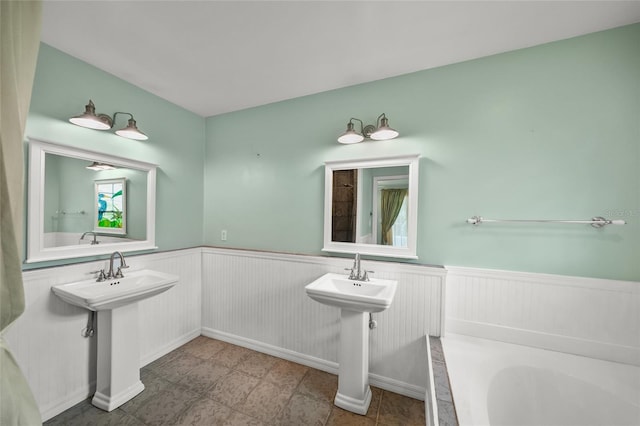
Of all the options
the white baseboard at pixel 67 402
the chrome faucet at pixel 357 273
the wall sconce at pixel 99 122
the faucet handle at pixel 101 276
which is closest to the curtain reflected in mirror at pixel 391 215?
the chrome faucet at pixel 357 273

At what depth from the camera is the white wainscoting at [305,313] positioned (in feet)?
5.81

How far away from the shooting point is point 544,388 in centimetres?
134

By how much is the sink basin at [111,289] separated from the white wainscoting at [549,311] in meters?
2.18

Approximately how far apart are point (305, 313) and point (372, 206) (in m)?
1.13

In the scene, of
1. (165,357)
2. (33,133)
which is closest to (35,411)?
(165,357)

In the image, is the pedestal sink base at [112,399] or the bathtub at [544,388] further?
the pedestal sink base at [112,399]

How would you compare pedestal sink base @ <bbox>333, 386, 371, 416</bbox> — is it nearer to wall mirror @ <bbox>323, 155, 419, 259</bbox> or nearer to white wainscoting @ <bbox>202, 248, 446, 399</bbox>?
white wainscoting @ <bbox>202, 248, 446, 399</bbox>

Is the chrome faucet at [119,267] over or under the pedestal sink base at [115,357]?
over

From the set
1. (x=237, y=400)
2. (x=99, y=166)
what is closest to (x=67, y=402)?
(x=237, y=400)

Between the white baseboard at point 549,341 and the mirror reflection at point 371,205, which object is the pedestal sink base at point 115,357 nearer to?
the mirror reflection at point 371,205

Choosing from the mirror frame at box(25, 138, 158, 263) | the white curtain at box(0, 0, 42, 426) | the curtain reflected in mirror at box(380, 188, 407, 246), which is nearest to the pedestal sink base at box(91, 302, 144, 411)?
the mirror frame at box(25, 138, 158, 263)

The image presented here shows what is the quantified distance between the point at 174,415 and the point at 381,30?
2.84 m

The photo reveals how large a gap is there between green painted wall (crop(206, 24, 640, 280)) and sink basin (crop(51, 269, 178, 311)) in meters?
1.15

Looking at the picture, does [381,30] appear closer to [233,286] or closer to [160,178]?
[160,178]
